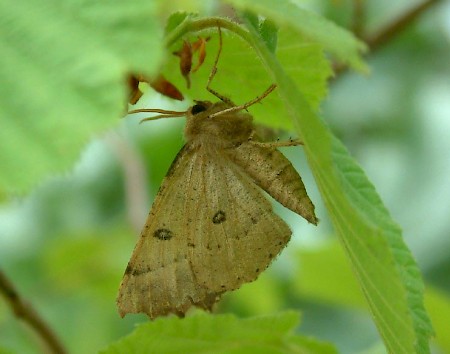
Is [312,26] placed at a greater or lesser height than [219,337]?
greater

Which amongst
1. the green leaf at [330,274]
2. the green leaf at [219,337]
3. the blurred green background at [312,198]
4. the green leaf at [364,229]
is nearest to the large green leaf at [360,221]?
the green leaf at [364,229]

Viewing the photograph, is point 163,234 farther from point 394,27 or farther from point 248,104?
point 394,27

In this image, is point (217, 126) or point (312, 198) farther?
point (312, 198)

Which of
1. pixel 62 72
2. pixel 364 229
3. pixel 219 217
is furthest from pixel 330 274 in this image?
pixel 62 72

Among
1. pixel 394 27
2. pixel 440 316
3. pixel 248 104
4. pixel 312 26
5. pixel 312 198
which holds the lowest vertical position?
pixel 440 316

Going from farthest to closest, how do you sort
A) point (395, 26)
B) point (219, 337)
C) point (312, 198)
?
point (312, 198) → point (395, 26) → point (219, 337)

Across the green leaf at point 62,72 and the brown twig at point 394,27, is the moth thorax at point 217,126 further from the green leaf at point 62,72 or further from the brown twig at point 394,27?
the brown twig at point 394,27

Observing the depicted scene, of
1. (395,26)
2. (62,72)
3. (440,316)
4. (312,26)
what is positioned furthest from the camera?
(395,26)
